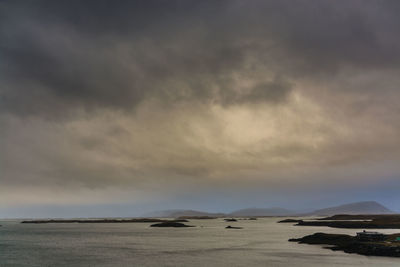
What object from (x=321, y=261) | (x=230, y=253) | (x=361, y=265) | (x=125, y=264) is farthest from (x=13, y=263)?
(x=361, y=265)

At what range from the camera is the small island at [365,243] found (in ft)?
207

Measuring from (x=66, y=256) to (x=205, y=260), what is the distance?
26795 millimetres

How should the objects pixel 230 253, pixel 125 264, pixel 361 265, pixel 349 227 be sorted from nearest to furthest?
pixel 361 265, pixel 125 264, pixel 230 253, pixel 349 227

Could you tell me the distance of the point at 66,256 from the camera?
6869 centimetres

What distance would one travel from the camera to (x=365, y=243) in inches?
2798

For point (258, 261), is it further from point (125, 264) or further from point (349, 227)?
point (349, 227)

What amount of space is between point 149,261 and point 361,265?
107 ft

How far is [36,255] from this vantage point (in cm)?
7056

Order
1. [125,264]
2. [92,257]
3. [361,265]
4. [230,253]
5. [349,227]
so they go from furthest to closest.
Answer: [349,227], [230,253], [92,257], [125,264], [361,265]

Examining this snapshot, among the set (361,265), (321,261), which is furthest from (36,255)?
(361,265)

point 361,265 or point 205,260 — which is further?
point 205,260

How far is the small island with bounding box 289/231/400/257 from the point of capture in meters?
63.2

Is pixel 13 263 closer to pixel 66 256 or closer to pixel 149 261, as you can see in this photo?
pixel 66 256

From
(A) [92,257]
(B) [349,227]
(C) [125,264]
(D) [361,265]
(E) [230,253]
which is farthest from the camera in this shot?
(B) [349,227]
